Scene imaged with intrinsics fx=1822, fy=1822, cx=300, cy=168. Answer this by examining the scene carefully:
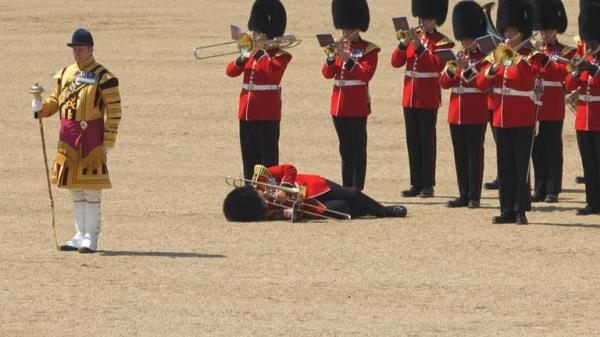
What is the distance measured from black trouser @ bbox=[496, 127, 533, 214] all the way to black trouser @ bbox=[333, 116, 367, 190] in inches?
66.2

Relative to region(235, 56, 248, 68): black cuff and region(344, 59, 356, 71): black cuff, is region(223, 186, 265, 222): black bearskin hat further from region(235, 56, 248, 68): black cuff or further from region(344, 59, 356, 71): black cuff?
region(344, 59, 356, 71): black cuff

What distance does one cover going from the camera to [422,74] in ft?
47.3

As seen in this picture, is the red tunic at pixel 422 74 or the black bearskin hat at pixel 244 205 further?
the red tunic at pixel 422 74

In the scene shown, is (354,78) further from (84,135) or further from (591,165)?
(84,135)

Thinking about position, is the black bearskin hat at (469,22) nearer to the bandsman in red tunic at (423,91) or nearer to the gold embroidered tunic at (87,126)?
the bandsman in red tunic at (423,91)

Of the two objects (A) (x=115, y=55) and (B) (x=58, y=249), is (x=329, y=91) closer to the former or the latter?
(A) (x=115, y=55)

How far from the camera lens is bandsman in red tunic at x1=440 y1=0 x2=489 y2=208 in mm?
13773

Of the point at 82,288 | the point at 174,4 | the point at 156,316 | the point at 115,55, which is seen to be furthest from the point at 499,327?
the point at 174,4

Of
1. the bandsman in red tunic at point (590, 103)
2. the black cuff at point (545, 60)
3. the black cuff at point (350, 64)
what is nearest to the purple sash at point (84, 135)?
the black cuff at point (350, 64)

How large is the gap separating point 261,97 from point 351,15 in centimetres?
108

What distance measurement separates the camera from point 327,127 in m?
19.0

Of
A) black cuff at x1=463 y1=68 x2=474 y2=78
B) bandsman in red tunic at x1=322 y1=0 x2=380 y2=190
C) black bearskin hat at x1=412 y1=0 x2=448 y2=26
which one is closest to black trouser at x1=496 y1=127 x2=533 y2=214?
black cuff at x1=463 y1=68 x2=474 y2=78

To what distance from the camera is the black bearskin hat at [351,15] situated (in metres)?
14.4

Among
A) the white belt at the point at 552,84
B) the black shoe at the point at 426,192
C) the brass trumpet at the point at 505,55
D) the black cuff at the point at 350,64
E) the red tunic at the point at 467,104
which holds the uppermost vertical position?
the brass trumpet at the point at 505,55
